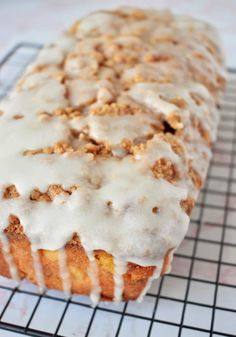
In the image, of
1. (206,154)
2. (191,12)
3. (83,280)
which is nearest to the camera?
(83,280)

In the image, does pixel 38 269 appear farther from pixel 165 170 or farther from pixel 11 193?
pixel 165 170

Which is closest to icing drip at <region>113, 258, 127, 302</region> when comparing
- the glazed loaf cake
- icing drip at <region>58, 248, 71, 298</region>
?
the glazed loaf cake

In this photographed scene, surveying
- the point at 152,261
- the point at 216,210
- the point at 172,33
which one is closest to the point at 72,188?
the point at 152,261

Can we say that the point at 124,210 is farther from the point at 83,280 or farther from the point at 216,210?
the point at 216,210

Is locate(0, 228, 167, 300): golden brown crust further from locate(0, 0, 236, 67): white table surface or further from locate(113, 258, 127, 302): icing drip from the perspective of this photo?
locate(0, 0, 236, 67): white table surface

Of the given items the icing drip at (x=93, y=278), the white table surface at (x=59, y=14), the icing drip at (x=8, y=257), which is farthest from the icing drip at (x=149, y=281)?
the white table surface at (x=59, y=14)
